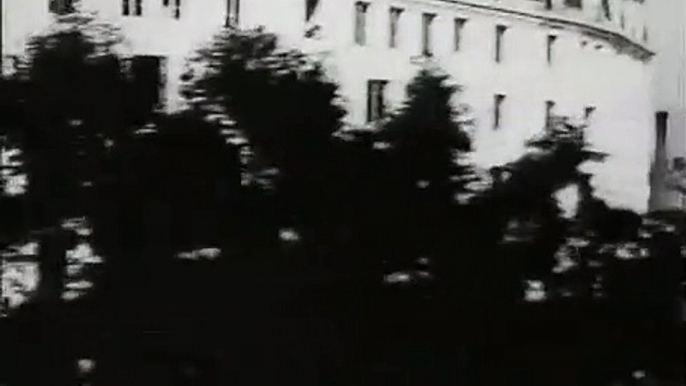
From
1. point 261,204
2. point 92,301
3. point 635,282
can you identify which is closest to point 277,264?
point 261,204

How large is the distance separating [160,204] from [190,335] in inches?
4.3

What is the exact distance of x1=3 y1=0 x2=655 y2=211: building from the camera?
4.47ft

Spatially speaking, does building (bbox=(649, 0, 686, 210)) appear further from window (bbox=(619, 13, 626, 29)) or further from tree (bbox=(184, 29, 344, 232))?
tree (bbox=(184, 29, 344, 232))

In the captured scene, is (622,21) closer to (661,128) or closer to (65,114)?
(661,128)

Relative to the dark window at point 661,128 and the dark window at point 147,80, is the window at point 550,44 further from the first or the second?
the dark window at point 147,80

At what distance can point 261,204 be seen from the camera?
1365mm

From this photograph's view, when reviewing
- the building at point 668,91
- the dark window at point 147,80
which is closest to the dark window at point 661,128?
the building at point 668,91

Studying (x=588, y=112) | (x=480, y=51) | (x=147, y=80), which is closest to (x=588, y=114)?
(x=588, y=112)

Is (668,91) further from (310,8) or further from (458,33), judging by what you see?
(310,8)

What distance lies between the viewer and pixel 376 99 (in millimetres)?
1368

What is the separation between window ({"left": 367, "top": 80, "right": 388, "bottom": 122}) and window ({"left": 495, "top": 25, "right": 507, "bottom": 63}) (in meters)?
0.10

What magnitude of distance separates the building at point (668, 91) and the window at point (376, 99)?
226 mm

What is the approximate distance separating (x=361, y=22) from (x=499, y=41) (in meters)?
0.11

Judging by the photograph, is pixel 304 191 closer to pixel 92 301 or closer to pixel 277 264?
pixel 277 264
